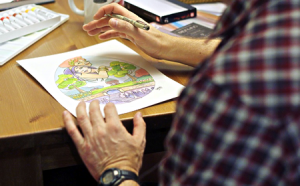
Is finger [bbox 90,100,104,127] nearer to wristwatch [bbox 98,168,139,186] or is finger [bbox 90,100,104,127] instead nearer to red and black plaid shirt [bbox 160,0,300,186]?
wristwatch [bbox 98,168,139,186]

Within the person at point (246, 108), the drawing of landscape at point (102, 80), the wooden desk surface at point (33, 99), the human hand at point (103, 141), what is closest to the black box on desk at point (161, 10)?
the wooden desk surface at point (33, 99)

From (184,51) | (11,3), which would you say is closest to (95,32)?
(184,51)

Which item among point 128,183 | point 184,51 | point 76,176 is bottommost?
point 76,176

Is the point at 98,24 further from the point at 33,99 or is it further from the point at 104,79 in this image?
the point at 33,99

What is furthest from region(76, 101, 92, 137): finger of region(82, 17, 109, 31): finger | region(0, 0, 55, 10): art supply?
region(0, 0, 55, 10): art supply

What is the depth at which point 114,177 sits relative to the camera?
63 centimetres

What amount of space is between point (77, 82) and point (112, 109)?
16 centimetres

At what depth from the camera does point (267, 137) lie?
0.36m

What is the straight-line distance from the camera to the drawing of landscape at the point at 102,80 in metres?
0.75

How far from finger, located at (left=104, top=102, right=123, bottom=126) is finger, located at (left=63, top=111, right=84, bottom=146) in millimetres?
63

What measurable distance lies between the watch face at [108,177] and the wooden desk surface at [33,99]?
0.11m

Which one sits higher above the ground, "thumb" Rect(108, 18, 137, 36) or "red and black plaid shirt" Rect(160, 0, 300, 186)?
"red and black plaid shirt" Rect(160, 0, 300, 186)

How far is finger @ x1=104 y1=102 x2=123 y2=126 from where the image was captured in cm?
66

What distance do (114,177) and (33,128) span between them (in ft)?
0.60
